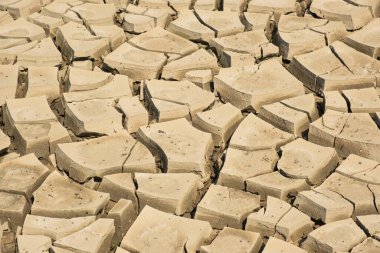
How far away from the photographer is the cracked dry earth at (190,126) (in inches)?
117

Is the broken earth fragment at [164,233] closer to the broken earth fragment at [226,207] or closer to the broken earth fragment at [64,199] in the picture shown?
the broken earth fragment at [226,207]

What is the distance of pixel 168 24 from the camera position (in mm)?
4512

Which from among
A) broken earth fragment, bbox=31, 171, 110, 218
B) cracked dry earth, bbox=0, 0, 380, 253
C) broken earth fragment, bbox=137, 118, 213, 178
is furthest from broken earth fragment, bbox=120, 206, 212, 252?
broken earth fragment, bbox=137, 118, 213, 178

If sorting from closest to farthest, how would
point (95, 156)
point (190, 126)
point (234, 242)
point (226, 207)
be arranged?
point (234, 242), point (226, 207), point (95, 156), point (190, 126)

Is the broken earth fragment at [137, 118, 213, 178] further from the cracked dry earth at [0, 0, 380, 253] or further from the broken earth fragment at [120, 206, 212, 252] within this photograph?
the broken earth fragment at [120, 206, 212, 252]

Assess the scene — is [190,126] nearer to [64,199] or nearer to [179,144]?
[179,144]

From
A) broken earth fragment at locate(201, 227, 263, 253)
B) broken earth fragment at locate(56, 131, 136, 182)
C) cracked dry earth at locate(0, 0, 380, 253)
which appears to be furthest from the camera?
broken earth fragment at locate(56, 131, 136, 182)

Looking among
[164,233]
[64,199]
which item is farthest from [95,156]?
[164,233]

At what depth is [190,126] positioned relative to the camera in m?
3.53

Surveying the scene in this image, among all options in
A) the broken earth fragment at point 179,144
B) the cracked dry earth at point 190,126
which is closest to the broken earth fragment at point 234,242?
the cracked dry earth at point 190,126

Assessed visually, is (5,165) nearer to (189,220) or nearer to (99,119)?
(99,119)

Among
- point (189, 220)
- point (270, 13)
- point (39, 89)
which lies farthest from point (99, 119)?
point (270, 13)

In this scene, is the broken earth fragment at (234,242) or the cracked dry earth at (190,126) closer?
the broken earth fragment at (234,242)

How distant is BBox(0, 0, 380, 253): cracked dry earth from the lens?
9.71 ft
